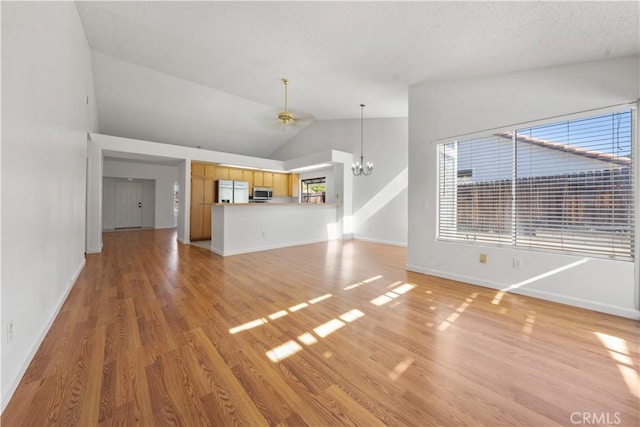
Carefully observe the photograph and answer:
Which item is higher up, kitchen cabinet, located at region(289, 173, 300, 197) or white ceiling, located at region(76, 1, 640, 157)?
white ceiling, located at region(76, 1, 640, 157)

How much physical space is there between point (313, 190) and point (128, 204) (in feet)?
22.8

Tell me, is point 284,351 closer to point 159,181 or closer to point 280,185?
point 280,185

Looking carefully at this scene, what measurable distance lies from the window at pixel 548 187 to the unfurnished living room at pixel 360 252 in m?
0.02

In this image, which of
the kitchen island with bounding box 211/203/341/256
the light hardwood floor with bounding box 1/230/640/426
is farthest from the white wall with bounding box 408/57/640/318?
the kitchen island with bounding box 211/203/341/256

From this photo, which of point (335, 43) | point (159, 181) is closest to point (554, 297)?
point (335, 43)

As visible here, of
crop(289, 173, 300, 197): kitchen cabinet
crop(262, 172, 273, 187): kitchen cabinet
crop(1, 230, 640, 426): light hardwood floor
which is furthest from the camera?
crop(289, 173, 300, 197): kitchen cabinet

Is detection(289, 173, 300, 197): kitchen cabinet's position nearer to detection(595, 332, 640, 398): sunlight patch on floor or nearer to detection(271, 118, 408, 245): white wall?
detection(271, 118, 408, 245): white wall

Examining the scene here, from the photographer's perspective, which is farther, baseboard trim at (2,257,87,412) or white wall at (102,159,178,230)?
white wall at (102,159,178,230)

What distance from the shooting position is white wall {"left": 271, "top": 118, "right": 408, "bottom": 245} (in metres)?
6.42

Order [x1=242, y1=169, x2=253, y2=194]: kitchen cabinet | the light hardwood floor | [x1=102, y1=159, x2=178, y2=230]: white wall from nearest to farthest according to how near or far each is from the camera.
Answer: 1. the light hardwood floor
2. [x1=242, y1=169, x2=253, y2=194]: kitchen cabinet
3. [x1=102, y1=159, x2=178, y2=230]: white wall

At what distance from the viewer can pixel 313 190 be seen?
8.65 metres

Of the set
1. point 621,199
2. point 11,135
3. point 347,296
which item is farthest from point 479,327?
point 11,135

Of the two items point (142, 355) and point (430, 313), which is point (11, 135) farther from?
point (430, 313)

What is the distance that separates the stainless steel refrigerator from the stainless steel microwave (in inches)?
10.7
